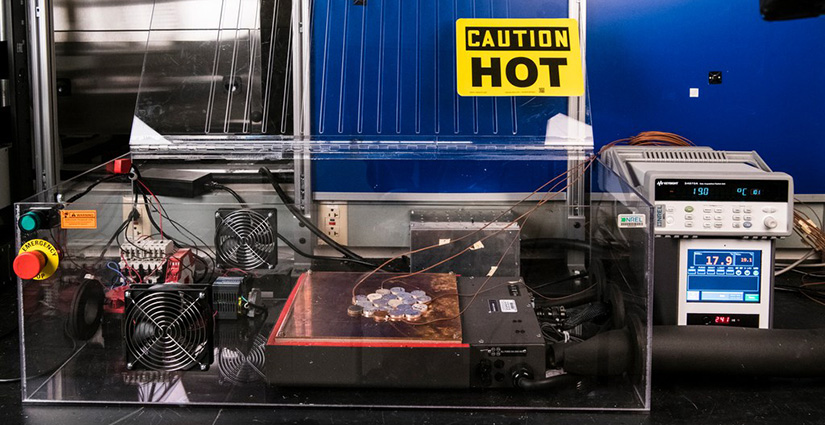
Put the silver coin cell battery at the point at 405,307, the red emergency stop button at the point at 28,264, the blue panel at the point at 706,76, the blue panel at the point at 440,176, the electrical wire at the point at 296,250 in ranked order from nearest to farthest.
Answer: the red emergency stop button at the point at 28,264, the silver coin cell battery at the point at 405,307, the electrical wire at the point at 296,250, the blue panel at the point at 440,176, the blue panel at the point at 706,76

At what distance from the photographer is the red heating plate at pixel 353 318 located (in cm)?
184

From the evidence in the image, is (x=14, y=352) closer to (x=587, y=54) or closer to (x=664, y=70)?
(x=587, y=54)

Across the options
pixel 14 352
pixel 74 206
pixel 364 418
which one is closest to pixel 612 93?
pixel 364 418

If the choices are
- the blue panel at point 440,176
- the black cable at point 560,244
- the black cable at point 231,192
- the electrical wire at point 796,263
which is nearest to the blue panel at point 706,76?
the electrical wire at point 796,263

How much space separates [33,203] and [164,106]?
68cm

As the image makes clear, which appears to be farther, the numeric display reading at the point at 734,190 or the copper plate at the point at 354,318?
the numeric display reading at the point at 734,190

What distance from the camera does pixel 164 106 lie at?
8.03 feet

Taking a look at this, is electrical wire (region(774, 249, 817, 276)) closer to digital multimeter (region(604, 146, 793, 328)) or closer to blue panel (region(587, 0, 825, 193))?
blue panel (region(587, 0, 825, 193))

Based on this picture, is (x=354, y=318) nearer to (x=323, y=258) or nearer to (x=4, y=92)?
(x=323, y=258)

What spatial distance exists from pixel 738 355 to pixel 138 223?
4.65 feet

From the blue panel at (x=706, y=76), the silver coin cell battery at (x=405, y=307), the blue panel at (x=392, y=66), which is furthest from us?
the blue panel at (x=706, y=76)

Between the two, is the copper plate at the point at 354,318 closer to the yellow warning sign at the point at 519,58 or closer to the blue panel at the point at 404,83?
the blue panel at the point at 404,83

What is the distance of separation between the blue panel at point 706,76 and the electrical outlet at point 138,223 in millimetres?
1501

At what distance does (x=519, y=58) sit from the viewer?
2359mm
